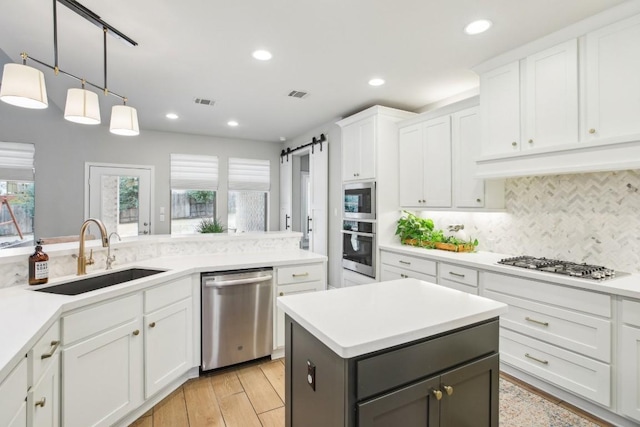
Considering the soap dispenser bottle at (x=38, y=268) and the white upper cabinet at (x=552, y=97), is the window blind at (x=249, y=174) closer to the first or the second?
the soap dispenser bottle at (x=38, y=268)

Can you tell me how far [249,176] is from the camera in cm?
634

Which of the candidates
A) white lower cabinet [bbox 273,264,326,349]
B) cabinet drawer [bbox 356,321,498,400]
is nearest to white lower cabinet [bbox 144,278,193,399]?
white lower cabinet [bbox 273,264,326,349]

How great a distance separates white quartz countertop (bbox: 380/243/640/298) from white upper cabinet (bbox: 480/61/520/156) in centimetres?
97

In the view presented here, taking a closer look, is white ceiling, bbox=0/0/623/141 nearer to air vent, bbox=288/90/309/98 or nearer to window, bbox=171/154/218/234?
air vent, bbox=288/90/309/98

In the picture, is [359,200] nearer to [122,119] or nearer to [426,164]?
[426,164]

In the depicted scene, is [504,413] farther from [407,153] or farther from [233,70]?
[233,70]

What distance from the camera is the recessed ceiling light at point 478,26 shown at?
2.20 m

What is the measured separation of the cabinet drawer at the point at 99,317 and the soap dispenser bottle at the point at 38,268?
0.48 m

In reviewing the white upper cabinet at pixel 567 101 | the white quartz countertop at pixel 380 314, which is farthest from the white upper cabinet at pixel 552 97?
the white quartz countertop at pixel 380 314

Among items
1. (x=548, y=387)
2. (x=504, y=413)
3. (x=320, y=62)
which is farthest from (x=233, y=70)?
(x=548, y=387)

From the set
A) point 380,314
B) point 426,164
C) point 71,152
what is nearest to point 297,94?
point 426,164

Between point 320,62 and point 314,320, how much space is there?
241 centimetres

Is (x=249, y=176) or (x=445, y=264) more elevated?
(x=249, y=176)

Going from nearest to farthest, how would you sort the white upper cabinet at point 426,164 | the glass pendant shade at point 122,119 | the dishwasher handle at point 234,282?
1. the glass pendant shade at point 122,119
2. the dishwasher handle at point 234,282
3. the white upper cabinet at point 426,164
